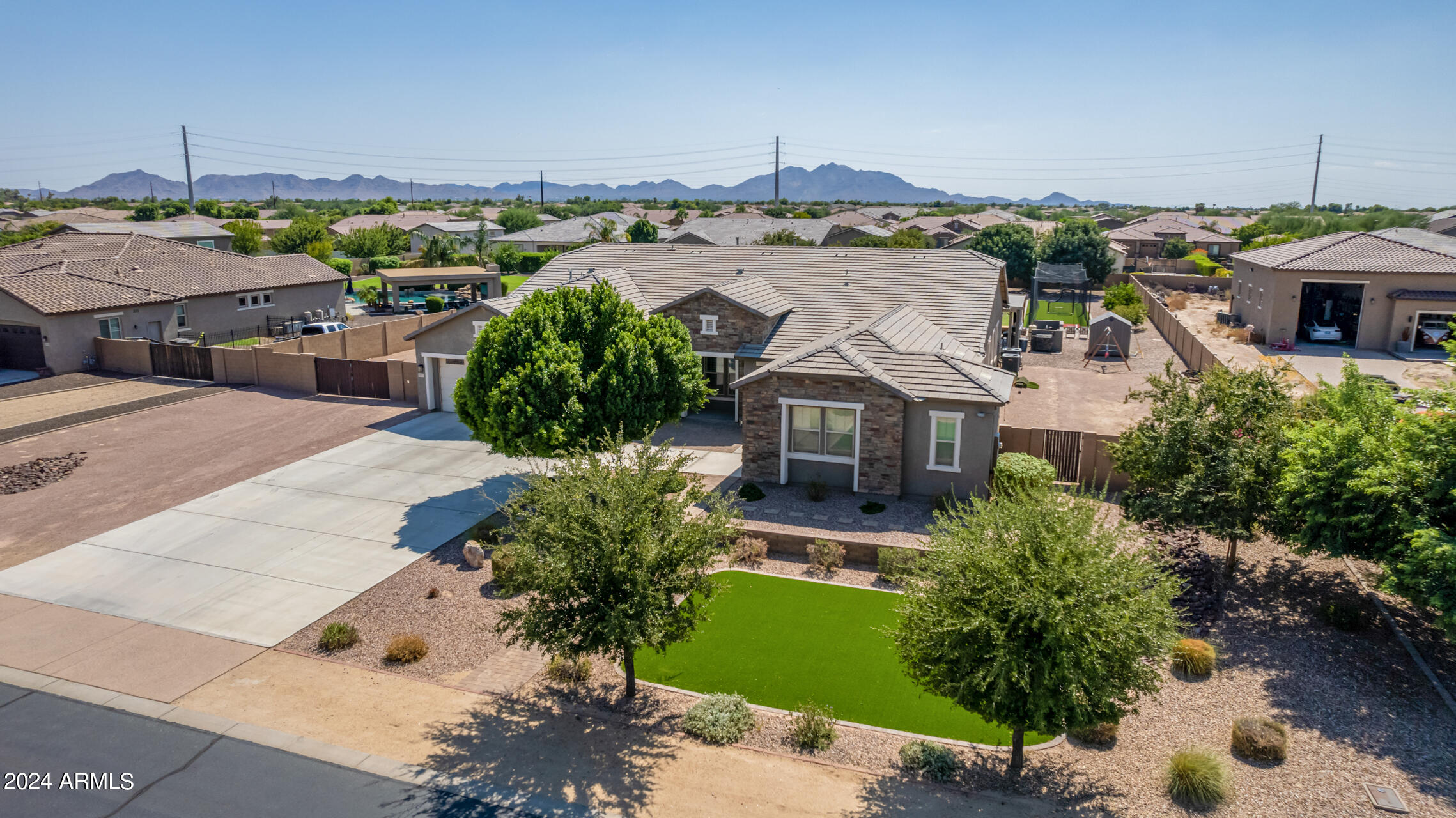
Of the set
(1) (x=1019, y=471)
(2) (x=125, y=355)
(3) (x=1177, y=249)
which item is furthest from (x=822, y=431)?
(3) (x=1177, y=249)

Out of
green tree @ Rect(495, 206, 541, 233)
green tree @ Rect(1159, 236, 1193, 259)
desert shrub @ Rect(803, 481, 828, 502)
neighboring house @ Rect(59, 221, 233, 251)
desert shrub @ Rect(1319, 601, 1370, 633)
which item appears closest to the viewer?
desert shrub @ Rect(1319, 601, 1370, 633)

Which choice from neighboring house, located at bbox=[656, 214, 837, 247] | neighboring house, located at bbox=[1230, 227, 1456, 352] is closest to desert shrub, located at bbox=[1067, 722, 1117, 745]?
neighboring house, located at bbox=[1230, 227, 1456, 352]

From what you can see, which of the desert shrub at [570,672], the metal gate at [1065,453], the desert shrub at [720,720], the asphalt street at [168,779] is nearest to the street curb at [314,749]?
the asphalt street at [168,779]

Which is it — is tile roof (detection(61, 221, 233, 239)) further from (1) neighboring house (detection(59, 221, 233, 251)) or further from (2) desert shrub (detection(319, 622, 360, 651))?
(2) desert shrub (detection(319, 622, 360, 651))

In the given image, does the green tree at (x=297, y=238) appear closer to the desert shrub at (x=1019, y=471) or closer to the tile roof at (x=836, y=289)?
the tile roof at (x=836, y=289)

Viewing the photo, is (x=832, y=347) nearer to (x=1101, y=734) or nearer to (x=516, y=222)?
(x=1101, y=734)

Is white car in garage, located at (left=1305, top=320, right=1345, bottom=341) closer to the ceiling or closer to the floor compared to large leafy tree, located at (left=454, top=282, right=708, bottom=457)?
closer to the floor
